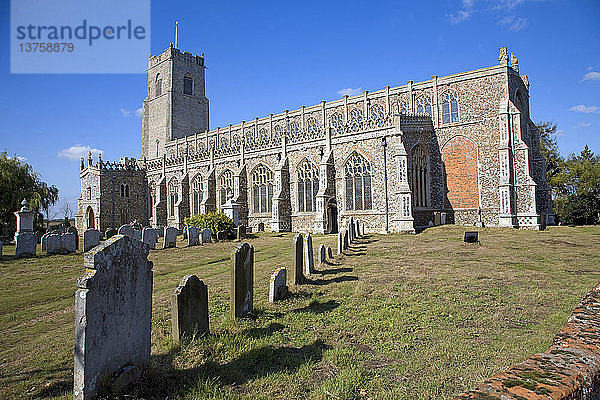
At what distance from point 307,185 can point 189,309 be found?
23129 mm

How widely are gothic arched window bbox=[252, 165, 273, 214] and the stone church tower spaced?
24.8m

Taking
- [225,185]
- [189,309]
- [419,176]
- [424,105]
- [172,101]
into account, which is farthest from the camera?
[172,101]

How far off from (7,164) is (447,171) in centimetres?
3412

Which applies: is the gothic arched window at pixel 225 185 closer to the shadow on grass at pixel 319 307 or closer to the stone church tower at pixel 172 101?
the stone church tower at pixel 172 101

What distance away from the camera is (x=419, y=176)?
26.5 meters

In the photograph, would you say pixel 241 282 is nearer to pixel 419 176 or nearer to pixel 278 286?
pixel 278 286

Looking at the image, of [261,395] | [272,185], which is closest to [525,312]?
[261,395]

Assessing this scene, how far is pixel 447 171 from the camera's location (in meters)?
27.8

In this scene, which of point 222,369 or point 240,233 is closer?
point 222,369

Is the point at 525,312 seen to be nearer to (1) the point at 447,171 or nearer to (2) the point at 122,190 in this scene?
(1) the point at 447,171

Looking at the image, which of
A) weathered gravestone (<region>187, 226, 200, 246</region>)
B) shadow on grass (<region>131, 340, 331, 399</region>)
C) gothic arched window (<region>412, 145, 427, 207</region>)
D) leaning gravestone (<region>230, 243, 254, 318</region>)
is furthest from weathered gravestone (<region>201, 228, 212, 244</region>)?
shadow on grass (<region>131, 340, 331, 399</region>)

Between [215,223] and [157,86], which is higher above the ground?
[157,86]

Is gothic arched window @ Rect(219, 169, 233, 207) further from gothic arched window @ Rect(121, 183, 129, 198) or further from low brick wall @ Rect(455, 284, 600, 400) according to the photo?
low brick wall @ Rect(455, 284, 600, 400)

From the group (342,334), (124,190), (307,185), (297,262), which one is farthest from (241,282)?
(124,190)
